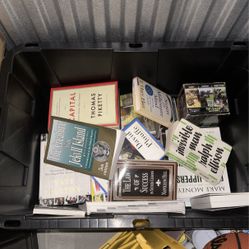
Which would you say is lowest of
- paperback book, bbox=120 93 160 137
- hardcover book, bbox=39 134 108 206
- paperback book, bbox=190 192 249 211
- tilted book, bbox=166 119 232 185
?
paperback book, bbox=190 192 249 211

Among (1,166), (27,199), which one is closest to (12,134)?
(1,166)

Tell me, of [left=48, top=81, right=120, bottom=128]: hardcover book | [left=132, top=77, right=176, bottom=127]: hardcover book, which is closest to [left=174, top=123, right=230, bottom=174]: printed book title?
[left=132, top=77, right=176, bottom=127]: hardcover book

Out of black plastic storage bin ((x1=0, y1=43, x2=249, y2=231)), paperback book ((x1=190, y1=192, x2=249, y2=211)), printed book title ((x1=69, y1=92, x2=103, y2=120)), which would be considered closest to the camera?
paperback book ((x1=190, y1=192, x2=249, y2=211))

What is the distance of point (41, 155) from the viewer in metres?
1.06

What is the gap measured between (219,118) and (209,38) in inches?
11.7

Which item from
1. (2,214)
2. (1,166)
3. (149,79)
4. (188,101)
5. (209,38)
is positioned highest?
(209,38)

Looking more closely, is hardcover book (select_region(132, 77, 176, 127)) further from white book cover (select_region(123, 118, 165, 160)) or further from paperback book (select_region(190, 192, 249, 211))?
paperback book (select_region(190, 192, 249, 211))

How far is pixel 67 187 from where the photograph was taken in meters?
1.01

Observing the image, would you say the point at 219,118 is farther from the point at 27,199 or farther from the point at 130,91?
the point at 27,199

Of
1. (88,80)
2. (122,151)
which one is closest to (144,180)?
(122,151)

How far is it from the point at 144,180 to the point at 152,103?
275mm

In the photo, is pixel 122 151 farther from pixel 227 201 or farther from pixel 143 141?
pixel 227 201

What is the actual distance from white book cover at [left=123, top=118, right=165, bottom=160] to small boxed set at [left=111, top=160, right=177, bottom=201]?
0.18 feet

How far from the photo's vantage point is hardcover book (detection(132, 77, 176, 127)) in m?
1.00
